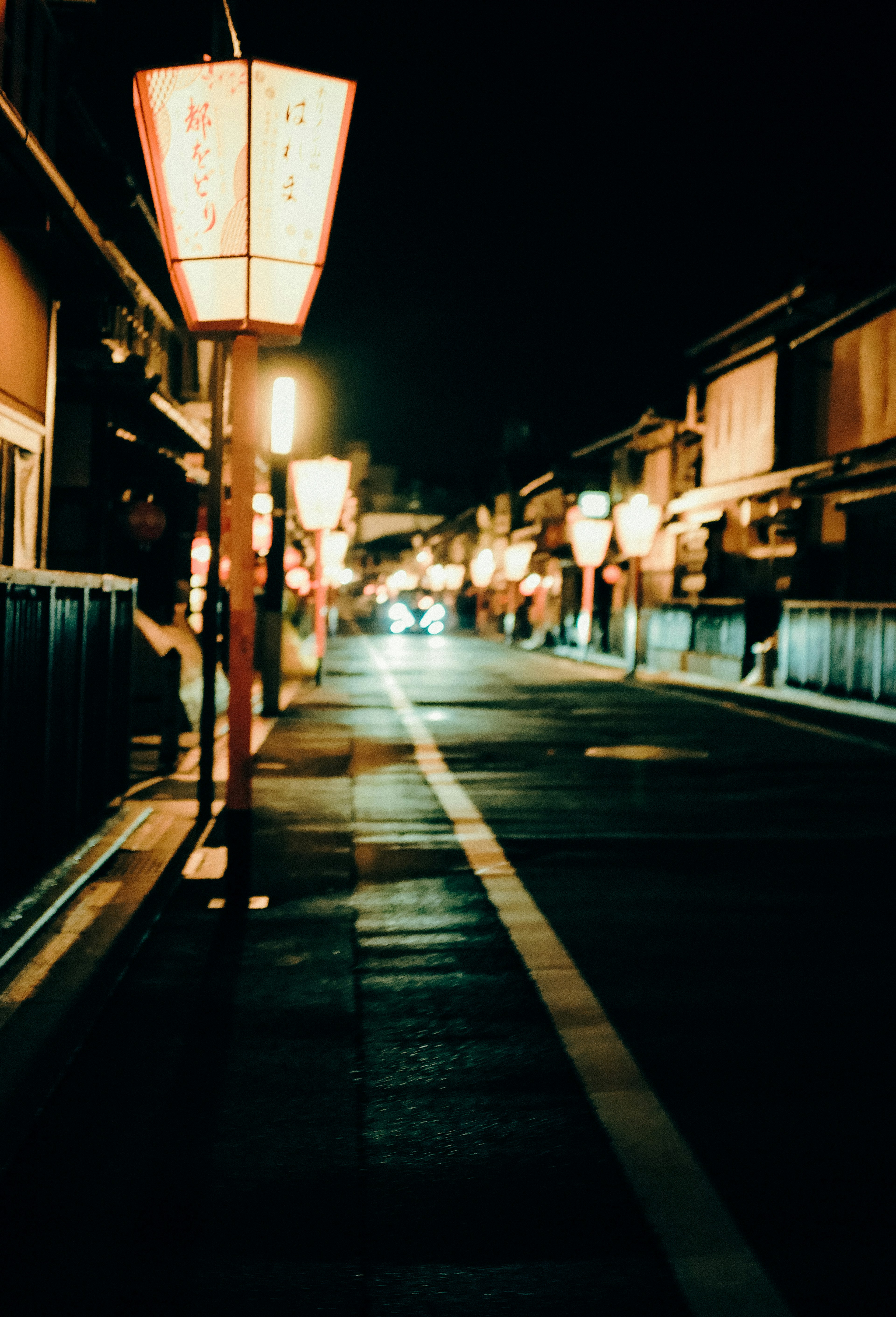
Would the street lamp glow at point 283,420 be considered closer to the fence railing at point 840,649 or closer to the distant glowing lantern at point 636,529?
the distant glowing lantern at point 636,529

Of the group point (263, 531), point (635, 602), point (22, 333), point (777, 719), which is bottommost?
point (777, 719)

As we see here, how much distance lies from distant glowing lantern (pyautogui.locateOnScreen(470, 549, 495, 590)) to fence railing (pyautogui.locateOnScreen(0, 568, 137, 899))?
51.1 meters

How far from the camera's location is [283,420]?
68.1 ft

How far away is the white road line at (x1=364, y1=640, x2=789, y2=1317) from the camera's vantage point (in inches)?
119

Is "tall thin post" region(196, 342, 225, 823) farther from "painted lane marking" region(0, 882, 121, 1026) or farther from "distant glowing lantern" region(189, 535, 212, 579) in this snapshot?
"distant glowing lantern" region(189, 535, 212, 579)

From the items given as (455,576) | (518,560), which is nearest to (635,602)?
(518,560)

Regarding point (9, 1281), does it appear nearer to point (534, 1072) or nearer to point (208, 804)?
point (534, 1072)

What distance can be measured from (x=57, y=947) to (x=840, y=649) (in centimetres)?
1971

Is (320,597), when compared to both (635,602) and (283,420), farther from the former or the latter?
(635,602)

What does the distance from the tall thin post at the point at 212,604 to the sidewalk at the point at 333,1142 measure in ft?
9.18

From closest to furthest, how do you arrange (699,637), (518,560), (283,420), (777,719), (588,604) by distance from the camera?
(777,719)
(283,420)
(699,637)
(588,604)
(518,560)

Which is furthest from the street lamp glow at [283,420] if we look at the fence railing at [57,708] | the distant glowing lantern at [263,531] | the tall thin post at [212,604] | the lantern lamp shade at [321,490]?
the fence railing at [57,708]

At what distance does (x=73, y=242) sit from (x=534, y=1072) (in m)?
10.9

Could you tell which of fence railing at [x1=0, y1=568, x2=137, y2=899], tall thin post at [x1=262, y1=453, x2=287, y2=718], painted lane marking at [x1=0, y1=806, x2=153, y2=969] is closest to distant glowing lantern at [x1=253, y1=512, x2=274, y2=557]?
tall thin post at [x1=262, y1=453, x2=287, y2=718]
